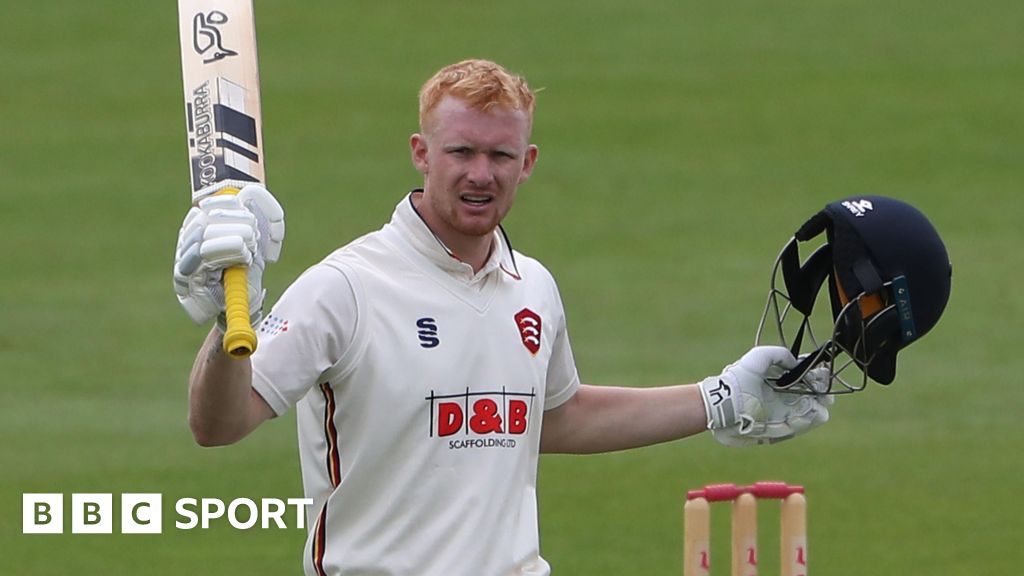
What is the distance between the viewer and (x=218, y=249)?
166 inches

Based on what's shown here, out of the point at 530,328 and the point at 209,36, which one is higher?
the point at 209,36

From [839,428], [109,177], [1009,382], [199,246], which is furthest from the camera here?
[109,177]

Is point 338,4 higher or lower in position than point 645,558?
higher

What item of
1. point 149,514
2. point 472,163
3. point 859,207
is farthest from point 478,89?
point 149,514

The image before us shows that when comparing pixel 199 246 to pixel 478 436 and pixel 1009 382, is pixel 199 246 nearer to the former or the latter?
pixel 478 436

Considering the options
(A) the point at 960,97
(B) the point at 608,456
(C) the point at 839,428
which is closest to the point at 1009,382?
(C) the point at 839,428

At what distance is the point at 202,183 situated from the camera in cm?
461

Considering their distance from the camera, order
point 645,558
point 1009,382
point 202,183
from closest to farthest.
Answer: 1. point 202,183
2. point 645,558
3. point 1009,382

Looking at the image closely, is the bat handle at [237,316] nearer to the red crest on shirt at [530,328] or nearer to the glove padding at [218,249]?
the glove padding at [218,249]

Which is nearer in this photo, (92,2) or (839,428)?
(839,428)

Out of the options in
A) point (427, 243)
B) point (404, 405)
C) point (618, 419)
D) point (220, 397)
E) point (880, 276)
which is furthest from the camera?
point (618, 419)

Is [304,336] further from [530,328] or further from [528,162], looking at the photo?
[528,162]

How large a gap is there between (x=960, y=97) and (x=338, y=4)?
6229 mm

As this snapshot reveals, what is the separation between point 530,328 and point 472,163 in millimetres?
447
